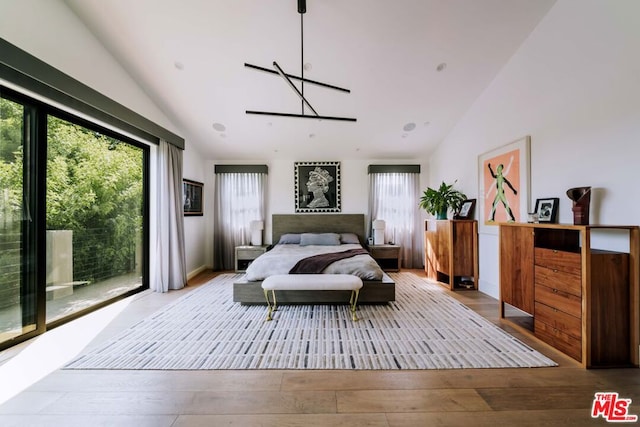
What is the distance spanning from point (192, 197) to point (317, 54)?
349cm

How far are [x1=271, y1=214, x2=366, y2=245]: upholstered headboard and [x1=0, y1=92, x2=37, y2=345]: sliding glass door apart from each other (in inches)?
137

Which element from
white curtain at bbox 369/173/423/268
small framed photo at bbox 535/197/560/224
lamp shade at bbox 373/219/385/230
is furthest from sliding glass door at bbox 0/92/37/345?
small framed photo at bbox 535/197/560/224

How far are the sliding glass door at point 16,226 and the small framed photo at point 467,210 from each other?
5431 mm

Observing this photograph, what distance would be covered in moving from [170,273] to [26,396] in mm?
2374

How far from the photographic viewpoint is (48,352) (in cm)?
212

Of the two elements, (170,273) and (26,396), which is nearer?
(26,396)

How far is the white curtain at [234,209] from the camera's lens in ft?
17.4

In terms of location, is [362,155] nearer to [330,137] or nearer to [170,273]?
[330,137]

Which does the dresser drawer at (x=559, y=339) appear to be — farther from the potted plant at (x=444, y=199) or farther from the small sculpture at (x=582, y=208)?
the potted plant at (x=444, y=199)

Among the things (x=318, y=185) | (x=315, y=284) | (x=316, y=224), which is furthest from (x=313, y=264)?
(x=318, y=185)

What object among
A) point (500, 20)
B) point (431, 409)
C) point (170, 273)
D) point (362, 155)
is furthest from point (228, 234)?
point (500, 20)

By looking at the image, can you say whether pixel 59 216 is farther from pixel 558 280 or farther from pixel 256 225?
pixel 558 280

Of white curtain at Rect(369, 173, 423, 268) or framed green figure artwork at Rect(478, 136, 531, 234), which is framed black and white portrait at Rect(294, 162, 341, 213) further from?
framed green figure artwork at Rect(478, 136, 531, 234)

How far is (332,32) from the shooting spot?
2.77m
